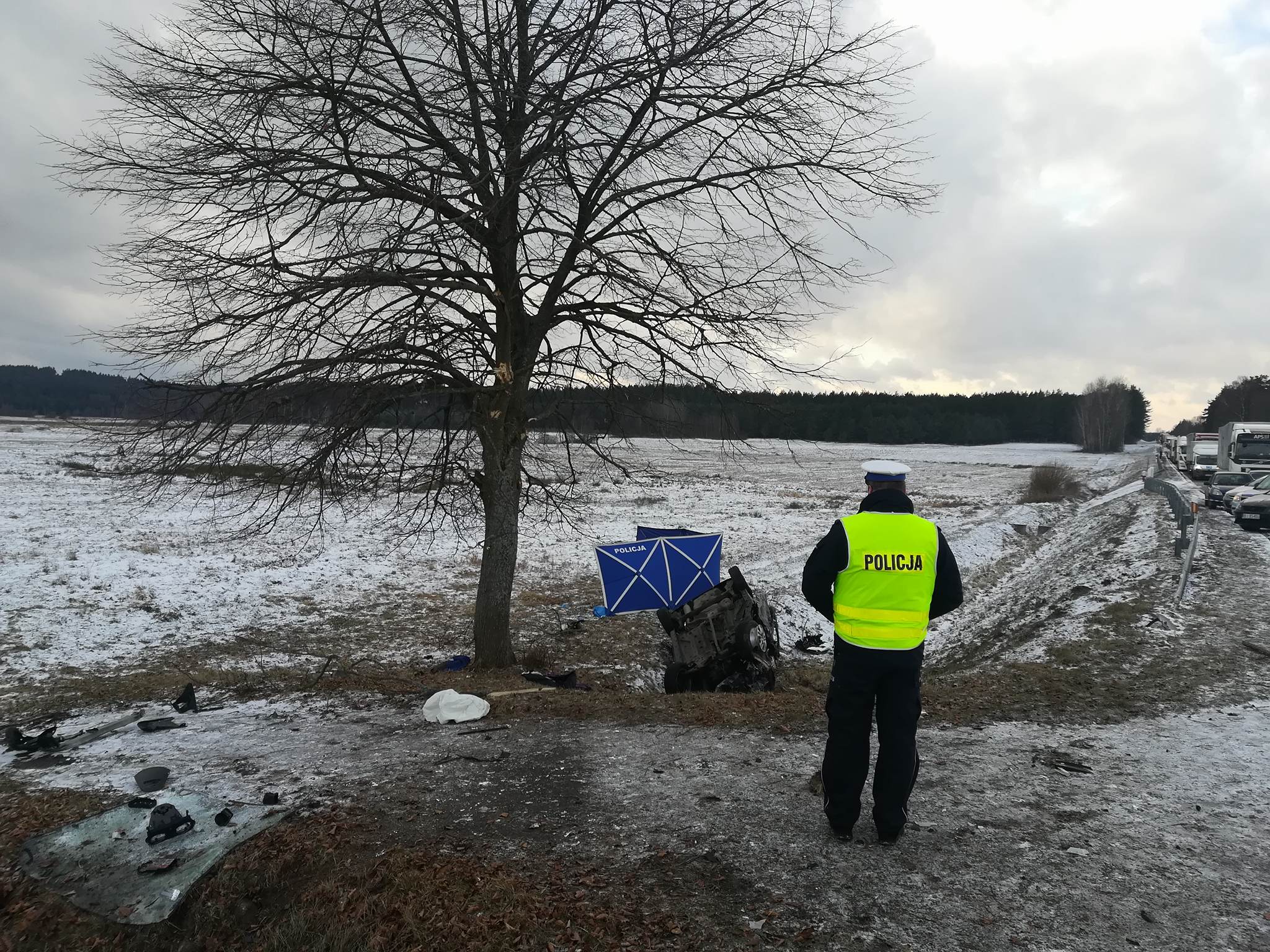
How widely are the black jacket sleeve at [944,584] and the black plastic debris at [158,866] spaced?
4.01 m

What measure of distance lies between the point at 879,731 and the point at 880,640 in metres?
0.53

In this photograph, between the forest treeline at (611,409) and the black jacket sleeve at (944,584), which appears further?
the forest treeline at (611,409)

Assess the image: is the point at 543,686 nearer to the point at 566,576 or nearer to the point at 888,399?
the point at 566,576

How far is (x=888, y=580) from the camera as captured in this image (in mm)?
4082

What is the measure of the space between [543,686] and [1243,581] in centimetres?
1087

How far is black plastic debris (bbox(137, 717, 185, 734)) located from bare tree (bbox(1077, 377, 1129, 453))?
101679mm

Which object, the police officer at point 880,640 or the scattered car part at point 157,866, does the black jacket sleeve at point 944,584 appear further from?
the scattered car part at point 157,866

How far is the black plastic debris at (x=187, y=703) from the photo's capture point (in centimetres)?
721

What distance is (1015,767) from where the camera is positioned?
17.1ft

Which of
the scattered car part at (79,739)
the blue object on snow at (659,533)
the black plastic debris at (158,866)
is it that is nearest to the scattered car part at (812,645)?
the blue object on snow at (659,533)

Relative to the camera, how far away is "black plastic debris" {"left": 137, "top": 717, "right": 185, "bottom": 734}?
661 cm

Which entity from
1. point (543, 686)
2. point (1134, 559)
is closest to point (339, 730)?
point (543, 686)

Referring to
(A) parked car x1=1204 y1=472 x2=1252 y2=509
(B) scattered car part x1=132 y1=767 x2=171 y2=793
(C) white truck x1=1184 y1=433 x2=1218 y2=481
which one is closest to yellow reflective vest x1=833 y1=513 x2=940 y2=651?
(B) scattered car part x1=132 y1=767 x2=171 y2=793

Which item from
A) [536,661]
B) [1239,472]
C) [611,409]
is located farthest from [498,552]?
[1239,472]
